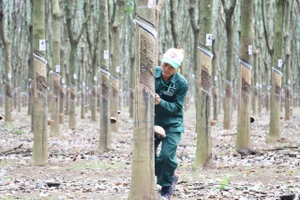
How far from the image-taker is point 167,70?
5707mm

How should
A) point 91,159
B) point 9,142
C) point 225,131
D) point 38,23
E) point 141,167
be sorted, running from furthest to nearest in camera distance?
1. point 225,131
2. point 9,142
3. point 91,159
4. point 38,23
5. point 141,167

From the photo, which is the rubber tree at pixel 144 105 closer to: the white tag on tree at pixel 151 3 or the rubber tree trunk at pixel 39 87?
the white tag on tree at pixel 151 3

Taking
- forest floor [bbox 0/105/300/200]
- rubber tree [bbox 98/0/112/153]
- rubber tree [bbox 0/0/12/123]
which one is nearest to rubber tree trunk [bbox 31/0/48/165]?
forest floor [bbox 0/105/300/200]

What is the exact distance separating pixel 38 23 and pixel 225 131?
9.67 m

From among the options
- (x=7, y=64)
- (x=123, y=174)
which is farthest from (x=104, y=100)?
(x=7, y=64)

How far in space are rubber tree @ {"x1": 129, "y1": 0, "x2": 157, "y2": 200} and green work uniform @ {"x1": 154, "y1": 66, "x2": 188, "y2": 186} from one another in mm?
428

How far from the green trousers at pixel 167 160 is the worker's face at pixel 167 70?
0.68m

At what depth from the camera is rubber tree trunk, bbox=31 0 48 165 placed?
9297mm

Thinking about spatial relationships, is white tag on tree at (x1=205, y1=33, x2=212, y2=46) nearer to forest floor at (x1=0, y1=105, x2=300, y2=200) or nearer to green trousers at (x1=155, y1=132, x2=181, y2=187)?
forest floor at (x1=0, y1=105, x2=300, y2=200)

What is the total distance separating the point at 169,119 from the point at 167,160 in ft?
1.58

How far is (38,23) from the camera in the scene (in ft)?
31.1

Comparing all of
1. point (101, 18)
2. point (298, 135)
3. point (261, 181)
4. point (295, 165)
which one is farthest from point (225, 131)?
point (261, 181)

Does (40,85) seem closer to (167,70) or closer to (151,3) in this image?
(167,70)

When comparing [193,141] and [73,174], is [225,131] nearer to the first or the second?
[193,141]
